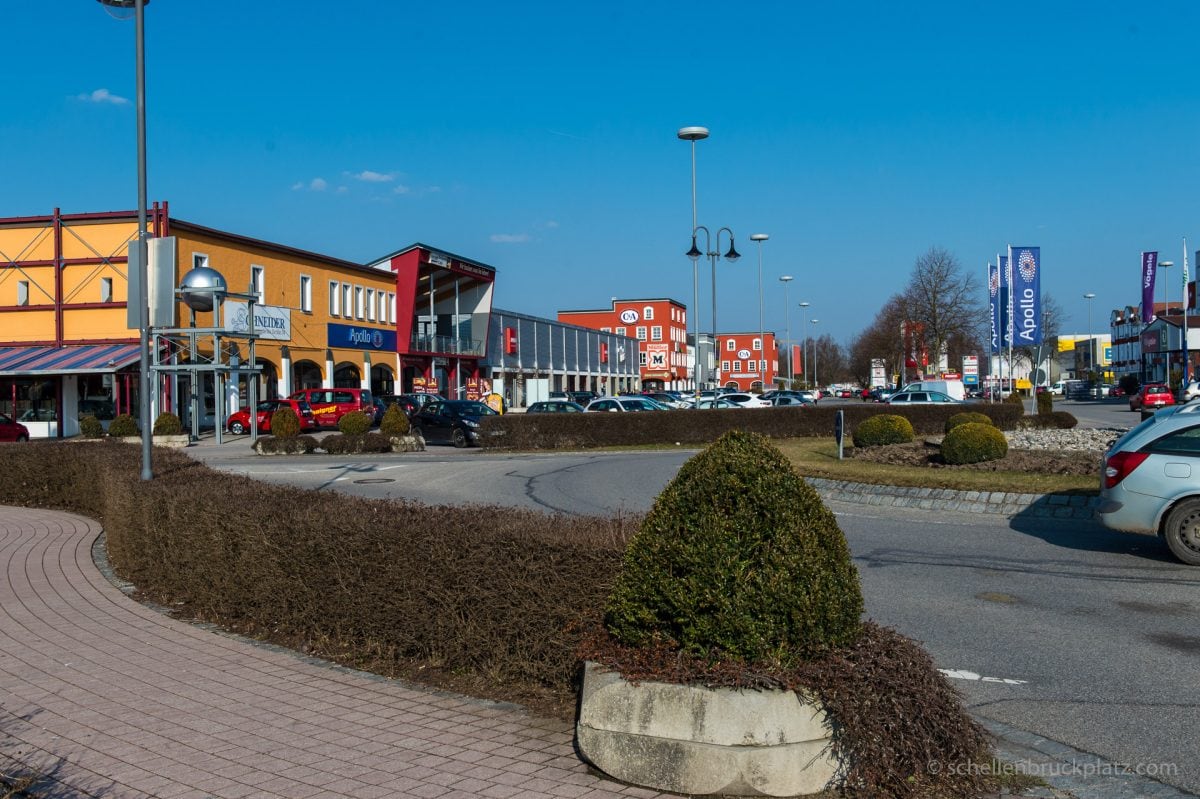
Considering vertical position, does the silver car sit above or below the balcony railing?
below

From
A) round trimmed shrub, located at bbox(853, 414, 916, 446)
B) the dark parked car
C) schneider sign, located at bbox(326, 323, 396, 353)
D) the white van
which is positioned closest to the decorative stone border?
round trimmed shrub, located at bbox(853, 414, 916, 446)

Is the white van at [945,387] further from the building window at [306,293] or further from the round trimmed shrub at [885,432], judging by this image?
the round trimmed shrub at [885,432]

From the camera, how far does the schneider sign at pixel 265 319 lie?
38.9m

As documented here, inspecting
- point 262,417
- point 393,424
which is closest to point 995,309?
point 393,424

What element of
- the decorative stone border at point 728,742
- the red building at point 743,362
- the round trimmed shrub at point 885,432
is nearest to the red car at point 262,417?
the round trimmed shrub at point 885,432

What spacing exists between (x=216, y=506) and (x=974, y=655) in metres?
5.63

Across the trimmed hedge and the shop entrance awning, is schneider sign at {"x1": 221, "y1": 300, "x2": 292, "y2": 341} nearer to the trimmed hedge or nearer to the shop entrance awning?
the shop entrance awning

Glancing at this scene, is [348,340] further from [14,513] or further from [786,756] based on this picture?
[786,756]

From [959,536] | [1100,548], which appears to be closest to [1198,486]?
[1100,548]

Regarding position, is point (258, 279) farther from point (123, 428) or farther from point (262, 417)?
point (123, 428)

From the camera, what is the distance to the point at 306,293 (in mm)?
48375

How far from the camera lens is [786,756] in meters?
4.20

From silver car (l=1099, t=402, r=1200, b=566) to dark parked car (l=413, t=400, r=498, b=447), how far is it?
22.6 metres

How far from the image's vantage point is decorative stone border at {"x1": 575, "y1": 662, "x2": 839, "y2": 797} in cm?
420
